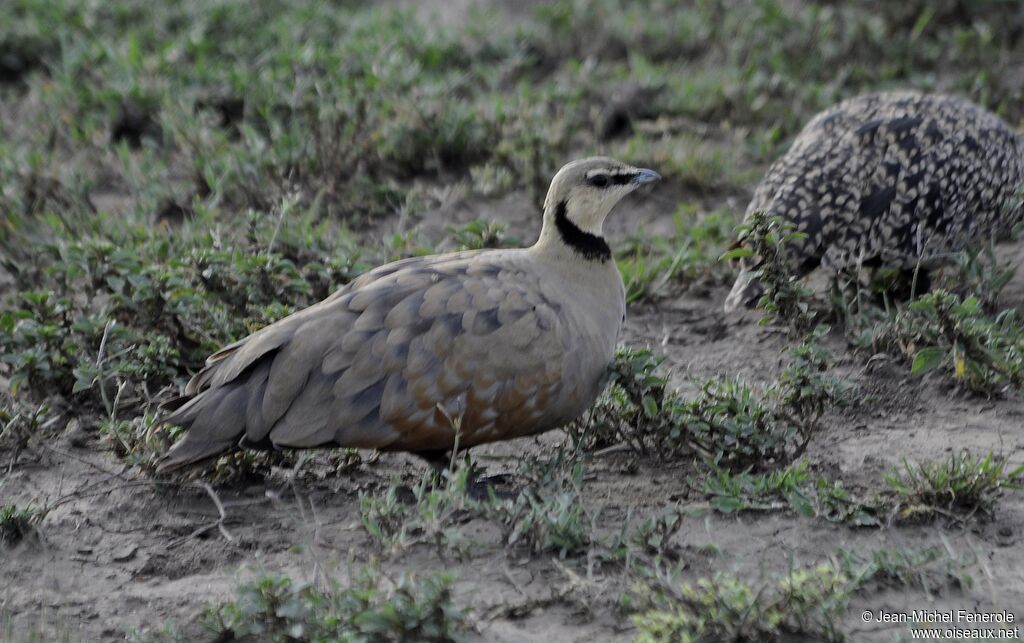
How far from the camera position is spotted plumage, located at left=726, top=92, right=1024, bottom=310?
5.11 metres

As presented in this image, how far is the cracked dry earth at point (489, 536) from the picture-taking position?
342 centimetres

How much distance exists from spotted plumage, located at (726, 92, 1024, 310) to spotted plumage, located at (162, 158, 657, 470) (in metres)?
1.30

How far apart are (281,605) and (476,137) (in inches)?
145

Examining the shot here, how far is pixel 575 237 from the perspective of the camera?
14.2ft

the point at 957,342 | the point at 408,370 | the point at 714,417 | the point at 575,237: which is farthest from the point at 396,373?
the point at 957,342

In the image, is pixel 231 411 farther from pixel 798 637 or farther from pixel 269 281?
pixel 798 637

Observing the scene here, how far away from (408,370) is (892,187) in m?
2.38

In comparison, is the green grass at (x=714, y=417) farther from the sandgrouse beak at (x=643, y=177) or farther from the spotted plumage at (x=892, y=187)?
the spotted plumage at (x=892, y=187)

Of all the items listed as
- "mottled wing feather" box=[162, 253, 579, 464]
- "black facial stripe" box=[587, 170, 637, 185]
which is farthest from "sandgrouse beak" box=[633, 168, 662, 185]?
"mottled wing feather" box=[162, 253, 579, 464]

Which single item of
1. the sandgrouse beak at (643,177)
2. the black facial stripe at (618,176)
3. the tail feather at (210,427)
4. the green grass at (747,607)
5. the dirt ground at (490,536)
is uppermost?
the black facial stripe at (618,176)

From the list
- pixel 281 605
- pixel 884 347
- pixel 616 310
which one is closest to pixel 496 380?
pixel 616 310

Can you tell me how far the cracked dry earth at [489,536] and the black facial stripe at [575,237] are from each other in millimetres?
670

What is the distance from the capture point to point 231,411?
12.6ft

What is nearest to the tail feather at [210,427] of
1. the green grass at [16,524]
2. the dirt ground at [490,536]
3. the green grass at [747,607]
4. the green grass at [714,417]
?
the dirt ground at [490,536]
